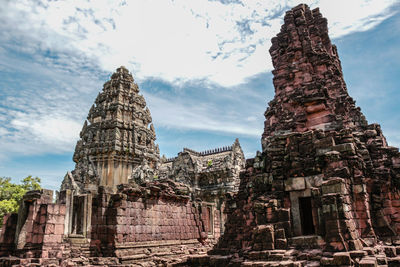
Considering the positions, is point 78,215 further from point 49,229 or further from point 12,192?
point 12,192

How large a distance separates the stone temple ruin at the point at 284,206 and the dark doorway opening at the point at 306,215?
3cm

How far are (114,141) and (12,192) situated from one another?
10375 millimetres

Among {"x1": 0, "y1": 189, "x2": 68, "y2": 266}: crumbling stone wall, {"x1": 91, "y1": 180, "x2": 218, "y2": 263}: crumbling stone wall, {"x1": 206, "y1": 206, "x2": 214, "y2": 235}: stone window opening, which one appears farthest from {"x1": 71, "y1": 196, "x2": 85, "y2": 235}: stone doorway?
{"x1": 206, "y1": 206, "x2": 214, "y2": 235}: stone window opening

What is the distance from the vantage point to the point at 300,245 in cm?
813

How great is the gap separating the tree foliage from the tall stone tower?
3.90 metres

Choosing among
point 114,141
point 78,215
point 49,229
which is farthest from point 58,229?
point 114,141

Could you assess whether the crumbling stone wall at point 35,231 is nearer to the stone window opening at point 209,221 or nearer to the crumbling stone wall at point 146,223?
the crumbling stone wall at point 146,223

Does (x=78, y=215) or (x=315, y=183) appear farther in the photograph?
(x=78, y=215)

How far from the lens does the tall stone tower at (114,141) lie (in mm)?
32562

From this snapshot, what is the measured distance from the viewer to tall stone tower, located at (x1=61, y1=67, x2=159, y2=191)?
32562mm

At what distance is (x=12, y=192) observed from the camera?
30094mm

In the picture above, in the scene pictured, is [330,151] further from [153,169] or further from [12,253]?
[153,169]

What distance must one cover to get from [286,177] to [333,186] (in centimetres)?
167

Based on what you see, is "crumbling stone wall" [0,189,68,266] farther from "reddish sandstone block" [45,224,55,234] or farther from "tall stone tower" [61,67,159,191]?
"tall stone tower" [61,67,159,191]
